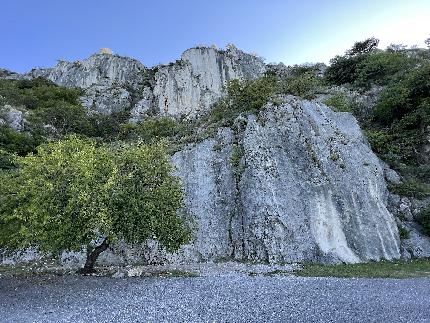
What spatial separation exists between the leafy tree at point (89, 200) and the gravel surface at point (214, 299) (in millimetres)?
2384

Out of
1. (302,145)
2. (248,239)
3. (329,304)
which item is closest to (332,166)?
(302,145)

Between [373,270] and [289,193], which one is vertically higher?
[289,193]

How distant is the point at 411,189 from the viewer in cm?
3403

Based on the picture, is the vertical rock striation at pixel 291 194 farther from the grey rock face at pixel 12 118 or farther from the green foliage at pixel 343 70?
the grey rock face at pixel 12 118

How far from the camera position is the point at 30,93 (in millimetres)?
88375

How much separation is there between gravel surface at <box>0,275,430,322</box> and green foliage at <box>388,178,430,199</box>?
49.6 feet

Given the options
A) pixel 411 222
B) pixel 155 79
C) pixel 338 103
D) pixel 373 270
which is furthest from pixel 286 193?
pixel 155 79

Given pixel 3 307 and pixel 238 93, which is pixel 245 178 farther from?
pixel 3 307

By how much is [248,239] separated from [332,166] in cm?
1074

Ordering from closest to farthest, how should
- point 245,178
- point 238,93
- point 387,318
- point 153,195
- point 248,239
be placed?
point 387,318, point 153,195, point 248,239, point 245,178, point 238,93

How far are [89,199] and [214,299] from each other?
326 inches

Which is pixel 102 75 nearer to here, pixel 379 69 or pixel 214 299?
pixel 379 69

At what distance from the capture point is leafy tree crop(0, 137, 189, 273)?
18.9 metres

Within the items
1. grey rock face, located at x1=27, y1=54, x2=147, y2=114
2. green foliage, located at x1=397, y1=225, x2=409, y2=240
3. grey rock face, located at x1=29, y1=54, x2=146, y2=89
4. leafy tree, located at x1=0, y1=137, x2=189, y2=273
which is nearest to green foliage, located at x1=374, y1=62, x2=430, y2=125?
green foliage, located at x1=397, y1=225, x2=409, y2=240
